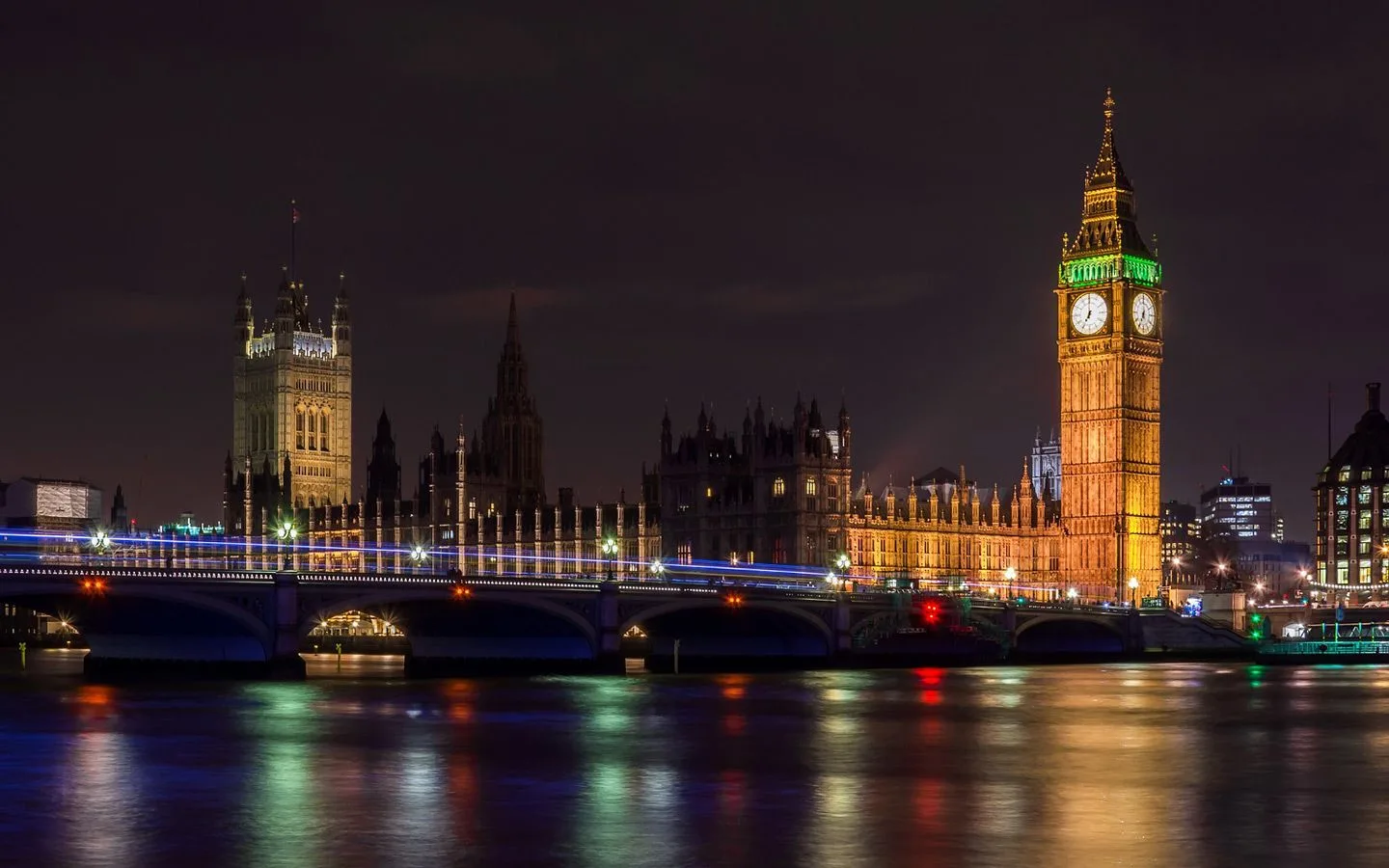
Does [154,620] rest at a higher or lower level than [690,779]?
higher

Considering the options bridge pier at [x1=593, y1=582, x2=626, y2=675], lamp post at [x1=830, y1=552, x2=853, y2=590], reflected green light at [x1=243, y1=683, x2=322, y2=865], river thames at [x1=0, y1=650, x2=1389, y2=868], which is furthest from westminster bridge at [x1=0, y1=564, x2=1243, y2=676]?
reflected green light at [x1=243, y1=683, x2=322, y2=865]

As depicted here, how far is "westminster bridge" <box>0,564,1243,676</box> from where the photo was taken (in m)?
97.4

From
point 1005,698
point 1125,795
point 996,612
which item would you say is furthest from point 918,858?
point 996,612

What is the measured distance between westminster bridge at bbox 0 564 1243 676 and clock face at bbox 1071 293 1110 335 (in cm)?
2647

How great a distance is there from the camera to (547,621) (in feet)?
372

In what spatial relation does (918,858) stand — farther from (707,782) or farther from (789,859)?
(707,782)

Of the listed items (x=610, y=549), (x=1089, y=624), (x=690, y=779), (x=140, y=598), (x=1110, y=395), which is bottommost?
(x=1089, y=624)

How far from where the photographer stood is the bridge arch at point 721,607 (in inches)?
4505

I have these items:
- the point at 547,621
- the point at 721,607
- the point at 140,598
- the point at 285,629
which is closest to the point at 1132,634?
the point at 721,607

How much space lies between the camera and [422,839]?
127 feet

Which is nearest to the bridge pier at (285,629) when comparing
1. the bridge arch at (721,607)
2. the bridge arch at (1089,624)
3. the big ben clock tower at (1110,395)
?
the bridge arch at (721,607)

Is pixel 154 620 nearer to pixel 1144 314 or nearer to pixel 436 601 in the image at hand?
pixel 436 601

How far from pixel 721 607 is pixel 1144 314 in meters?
67.0

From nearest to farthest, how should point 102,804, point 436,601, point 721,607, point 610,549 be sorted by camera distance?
point 102,804
point 436,601
point 721,607
point 610,549
